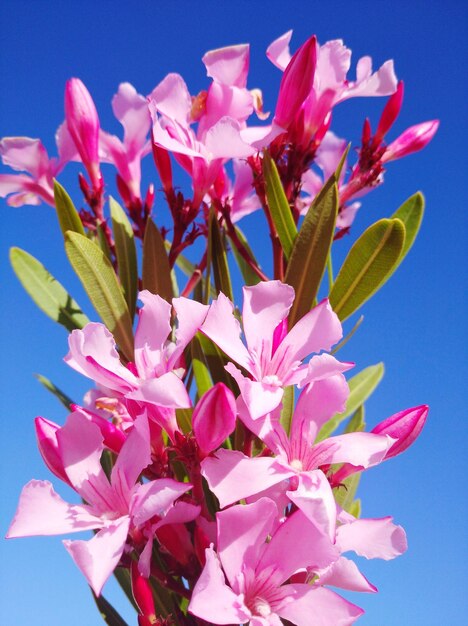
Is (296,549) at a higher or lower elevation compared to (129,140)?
lower

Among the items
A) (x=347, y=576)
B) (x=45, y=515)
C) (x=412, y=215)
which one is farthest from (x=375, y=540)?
(x=412, y=215)

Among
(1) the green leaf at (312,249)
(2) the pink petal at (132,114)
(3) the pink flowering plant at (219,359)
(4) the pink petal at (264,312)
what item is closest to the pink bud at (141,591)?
(3) the pink flowering plant at (219,359)

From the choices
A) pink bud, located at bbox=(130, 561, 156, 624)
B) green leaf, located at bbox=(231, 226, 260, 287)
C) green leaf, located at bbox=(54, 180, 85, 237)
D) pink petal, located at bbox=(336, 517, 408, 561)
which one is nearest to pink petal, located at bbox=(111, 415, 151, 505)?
pink bud, located at bbox=(130, 561, 156, 624)

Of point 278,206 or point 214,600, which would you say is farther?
point 278,206

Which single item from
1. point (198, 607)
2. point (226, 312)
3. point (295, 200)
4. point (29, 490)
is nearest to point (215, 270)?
point (295, 200)

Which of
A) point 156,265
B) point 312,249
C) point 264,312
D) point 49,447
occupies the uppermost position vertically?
point 156,265

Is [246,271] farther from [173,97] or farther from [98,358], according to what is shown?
[98,358]

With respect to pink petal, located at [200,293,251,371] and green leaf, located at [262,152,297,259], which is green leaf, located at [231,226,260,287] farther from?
pink petal, located at [200,293,251,371]

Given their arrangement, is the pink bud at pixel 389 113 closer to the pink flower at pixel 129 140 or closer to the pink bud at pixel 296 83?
the pink bud at pixel 296 83
